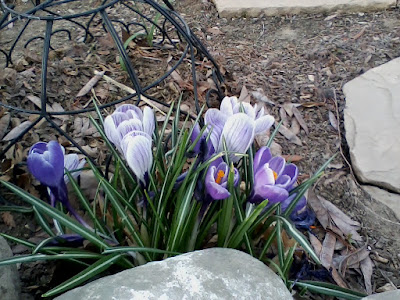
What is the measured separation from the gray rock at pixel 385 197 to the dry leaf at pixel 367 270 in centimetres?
31

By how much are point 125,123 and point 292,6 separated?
2.30 metres

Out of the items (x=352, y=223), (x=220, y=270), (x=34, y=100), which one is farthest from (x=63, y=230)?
(x=352, y=223)

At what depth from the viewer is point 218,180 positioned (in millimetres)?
1314

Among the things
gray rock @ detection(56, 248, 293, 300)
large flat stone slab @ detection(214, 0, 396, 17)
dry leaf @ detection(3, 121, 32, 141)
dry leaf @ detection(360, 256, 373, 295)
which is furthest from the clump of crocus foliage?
large flat stone slab @ detection(214, 0, 396, 17)

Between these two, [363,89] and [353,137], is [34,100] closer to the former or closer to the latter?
[353,137]

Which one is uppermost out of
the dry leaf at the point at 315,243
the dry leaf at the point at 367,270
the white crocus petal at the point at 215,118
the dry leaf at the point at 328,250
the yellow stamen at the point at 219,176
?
the white crocus petal at the point at 215,118

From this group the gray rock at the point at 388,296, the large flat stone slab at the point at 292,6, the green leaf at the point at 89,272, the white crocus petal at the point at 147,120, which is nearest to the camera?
the gray rock at the point at 388,296

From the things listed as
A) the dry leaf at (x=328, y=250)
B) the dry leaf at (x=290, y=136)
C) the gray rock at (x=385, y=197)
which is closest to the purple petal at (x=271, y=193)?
the dry leaf at (x=328, y=250)

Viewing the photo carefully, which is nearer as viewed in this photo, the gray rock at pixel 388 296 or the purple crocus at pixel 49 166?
the gray rock at pixel 388 296

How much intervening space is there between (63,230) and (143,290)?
577 mm

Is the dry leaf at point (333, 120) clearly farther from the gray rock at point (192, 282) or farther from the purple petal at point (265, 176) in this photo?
the gray rock at point (192, 282)

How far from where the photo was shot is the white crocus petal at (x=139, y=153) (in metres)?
1.23

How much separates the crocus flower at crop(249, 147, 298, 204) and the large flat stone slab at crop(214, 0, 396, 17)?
2079mm

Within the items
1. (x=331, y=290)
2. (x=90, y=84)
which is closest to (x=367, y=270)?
(x=331, y=290)
